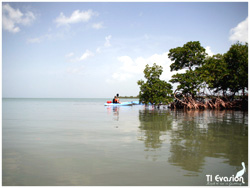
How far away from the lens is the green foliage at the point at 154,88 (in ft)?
101

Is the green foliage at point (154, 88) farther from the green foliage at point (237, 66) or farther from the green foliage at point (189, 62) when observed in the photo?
the green foliage at point (237, 66)

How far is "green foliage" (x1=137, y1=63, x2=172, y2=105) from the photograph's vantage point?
101 feet

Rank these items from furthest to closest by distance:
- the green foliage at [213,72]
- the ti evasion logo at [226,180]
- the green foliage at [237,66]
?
the green foliage at [213,72] < the green foliage at [237,66] < the ti evasion logo at [226,180]

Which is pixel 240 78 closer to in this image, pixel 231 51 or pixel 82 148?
pixel 231 51

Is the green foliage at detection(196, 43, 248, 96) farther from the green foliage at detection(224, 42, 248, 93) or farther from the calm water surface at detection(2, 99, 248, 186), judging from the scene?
the calm water surface at detection(2, 99, 248, 186)

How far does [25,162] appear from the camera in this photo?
6.01 m

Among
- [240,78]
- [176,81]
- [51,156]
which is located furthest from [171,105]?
[51,156]

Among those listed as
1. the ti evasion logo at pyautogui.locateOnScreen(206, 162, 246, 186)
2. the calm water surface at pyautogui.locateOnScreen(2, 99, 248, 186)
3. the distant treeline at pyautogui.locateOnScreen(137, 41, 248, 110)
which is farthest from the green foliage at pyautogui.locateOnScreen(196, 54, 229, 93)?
the ti evasion logo at pyautogui.locateOnScreen(206, 162, 246, 186)

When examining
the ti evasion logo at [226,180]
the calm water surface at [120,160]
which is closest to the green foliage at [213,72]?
the calm water surface at [120,160]

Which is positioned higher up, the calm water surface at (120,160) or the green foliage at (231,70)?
the green foliage at (231,70)

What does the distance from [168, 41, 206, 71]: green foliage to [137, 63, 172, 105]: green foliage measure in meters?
2.96

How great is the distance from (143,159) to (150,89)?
978 inches

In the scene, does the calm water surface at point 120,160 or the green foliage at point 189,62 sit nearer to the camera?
the calm water surface at point 120,160

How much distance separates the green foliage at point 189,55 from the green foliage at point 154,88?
2.96 m
